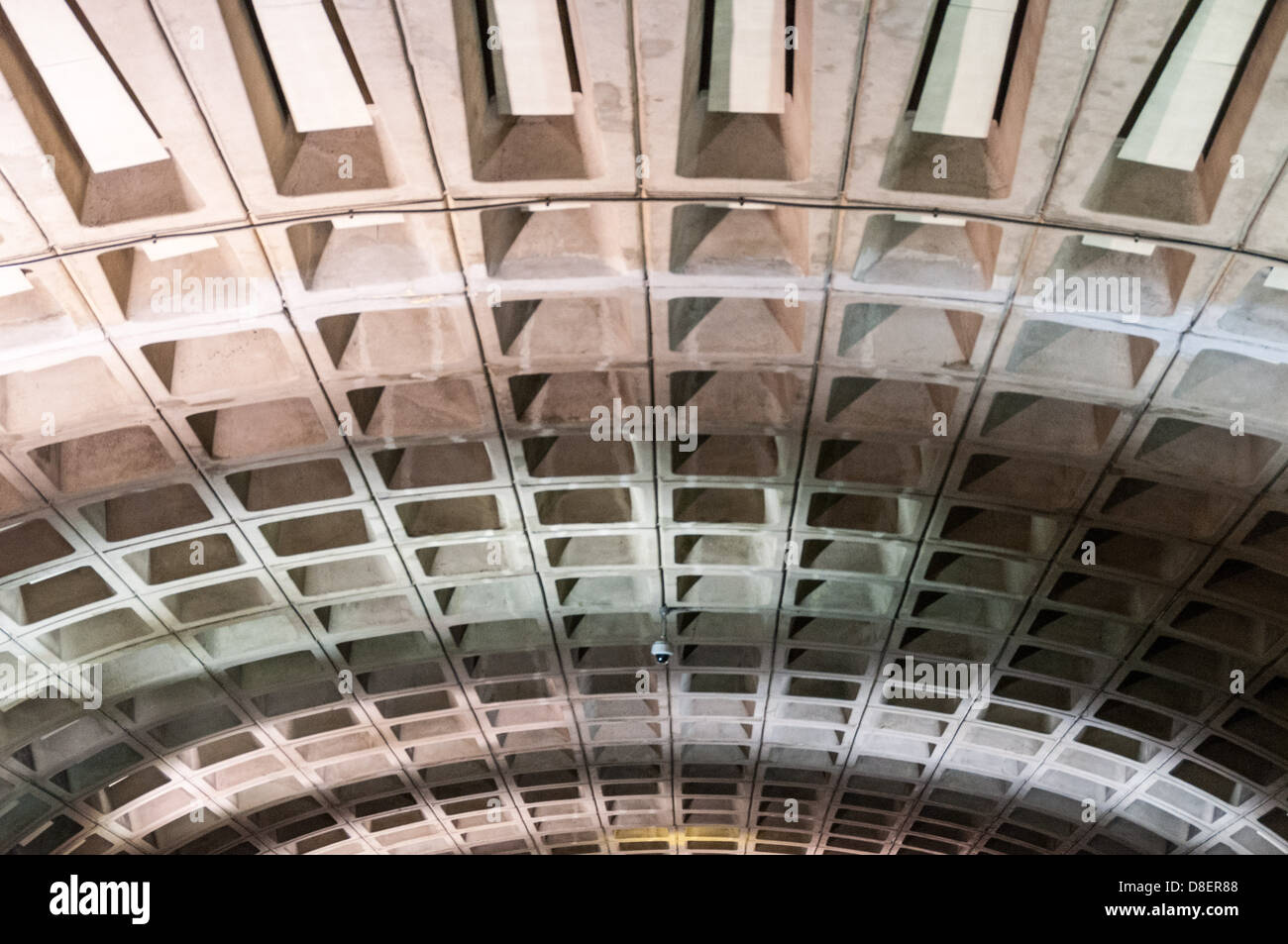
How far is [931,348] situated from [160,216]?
31.5 feet

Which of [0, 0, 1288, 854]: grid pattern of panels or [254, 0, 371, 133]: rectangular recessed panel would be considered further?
[0, 0, 1288, 854]: grid pattern of panels

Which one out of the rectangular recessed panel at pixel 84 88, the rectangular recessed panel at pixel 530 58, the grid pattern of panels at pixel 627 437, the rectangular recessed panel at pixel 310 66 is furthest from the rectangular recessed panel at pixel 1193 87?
the rectangular recessed panel at pixel 84 88

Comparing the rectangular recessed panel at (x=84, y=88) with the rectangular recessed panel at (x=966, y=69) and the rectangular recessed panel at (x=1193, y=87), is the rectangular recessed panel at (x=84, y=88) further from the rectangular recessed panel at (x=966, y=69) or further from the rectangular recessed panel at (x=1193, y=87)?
the rectangular recessed panel at (x=1193, y=87)

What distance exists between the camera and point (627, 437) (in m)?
17.8

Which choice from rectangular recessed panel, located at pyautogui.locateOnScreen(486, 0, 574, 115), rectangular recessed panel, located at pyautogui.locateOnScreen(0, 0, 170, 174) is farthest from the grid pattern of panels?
rectangular recessed panel, located at pyautogui.locateOnScreen(0, 0, 170, 174)

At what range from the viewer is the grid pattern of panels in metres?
12.4

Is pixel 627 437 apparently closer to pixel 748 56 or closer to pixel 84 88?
pixel 748 56

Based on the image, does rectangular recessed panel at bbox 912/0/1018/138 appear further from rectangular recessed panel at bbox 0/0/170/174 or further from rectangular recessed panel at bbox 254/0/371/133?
rectangular recessed panel at bbox 0/0/170/174

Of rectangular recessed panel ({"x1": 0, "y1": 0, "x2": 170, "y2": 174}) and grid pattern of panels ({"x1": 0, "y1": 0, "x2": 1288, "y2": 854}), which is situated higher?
rectangular recessed panel ({"x1": 0, "y1": 0, "x2": 170, "y2": 174})

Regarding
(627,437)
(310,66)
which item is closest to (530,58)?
(310,66)

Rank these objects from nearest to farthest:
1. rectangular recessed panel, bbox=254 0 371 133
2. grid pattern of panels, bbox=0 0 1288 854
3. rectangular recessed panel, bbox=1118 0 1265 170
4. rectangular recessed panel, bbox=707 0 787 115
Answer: rectangular recessed panel, bbox=1118 0 1265 170, rectangular recessed panel, bbox=254 0 371 133, rectangular recessed panel, bbox=707 0 787 115, grid pattern of panels, bbox=0 0 1288 854
